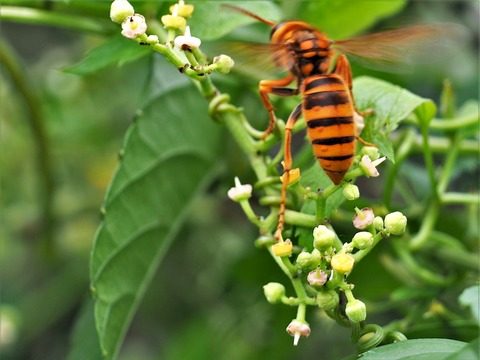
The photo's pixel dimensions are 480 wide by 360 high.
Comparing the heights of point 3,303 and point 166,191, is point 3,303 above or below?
→ below

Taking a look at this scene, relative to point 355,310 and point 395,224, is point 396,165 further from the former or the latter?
point 355,310

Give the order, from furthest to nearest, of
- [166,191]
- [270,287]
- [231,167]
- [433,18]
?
[433,18] < [231,167] < [166,191] < [270,287]

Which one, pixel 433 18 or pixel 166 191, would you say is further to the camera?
pixel 433 18

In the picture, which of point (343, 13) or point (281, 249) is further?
point (343, 13)

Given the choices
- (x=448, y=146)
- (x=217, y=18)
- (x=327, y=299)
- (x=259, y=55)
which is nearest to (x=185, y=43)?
(x=259, y=55)

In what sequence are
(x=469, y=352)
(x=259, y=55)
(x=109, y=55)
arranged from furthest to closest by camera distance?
1. (x=109, y=55)
2. (x=259, y=55)
3. (x=469, y=352)

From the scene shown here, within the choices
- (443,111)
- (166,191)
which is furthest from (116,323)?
(443,111)

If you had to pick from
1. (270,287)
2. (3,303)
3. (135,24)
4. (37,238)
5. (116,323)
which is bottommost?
(3,303)

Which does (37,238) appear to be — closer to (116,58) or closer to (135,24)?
(116,58)
